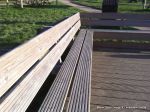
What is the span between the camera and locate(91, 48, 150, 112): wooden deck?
412 centimetres

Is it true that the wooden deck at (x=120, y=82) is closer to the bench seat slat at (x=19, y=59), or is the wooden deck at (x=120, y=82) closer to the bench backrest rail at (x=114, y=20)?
the bench seat slat at (x=19, y=59)

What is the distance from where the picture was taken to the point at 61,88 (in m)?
3.71

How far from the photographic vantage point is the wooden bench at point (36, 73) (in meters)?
2.58

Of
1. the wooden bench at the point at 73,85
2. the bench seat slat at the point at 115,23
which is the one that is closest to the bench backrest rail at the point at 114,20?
the bench seat slat at the point at 115,23

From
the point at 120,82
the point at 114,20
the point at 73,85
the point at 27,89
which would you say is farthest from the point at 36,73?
the point at 114,20

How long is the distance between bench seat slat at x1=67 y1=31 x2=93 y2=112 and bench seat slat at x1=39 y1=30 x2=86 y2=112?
0.07 m

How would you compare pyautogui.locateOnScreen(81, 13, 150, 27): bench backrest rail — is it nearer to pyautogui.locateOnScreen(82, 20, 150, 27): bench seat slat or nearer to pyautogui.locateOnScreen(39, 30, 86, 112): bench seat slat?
pyautogui.locateOnScreen(82, 20, 150, 27): bench seat slat

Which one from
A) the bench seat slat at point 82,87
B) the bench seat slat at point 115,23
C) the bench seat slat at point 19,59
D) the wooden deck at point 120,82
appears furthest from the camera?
the bench seat slat at point 115,23

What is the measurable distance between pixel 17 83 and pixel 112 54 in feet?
14.8

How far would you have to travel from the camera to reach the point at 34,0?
28125 mm

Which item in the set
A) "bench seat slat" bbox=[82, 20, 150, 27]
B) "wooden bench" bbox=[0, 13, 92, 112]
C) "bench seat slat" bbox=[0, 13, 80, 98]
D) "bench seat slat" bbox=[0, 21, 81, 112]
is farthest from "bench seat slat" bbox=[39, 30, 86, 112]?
"bench seat slat" bbox=[82, 20, 150, 27]

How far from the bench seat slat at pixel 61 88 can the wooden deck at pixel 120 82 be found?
0.41 meters

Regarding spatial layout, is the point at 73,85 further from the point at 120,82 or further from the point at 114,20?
the point at 114,20

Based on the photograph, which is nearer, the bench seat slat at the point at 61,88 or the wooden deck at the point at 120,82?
the bench seat slat at the point at 61,88
